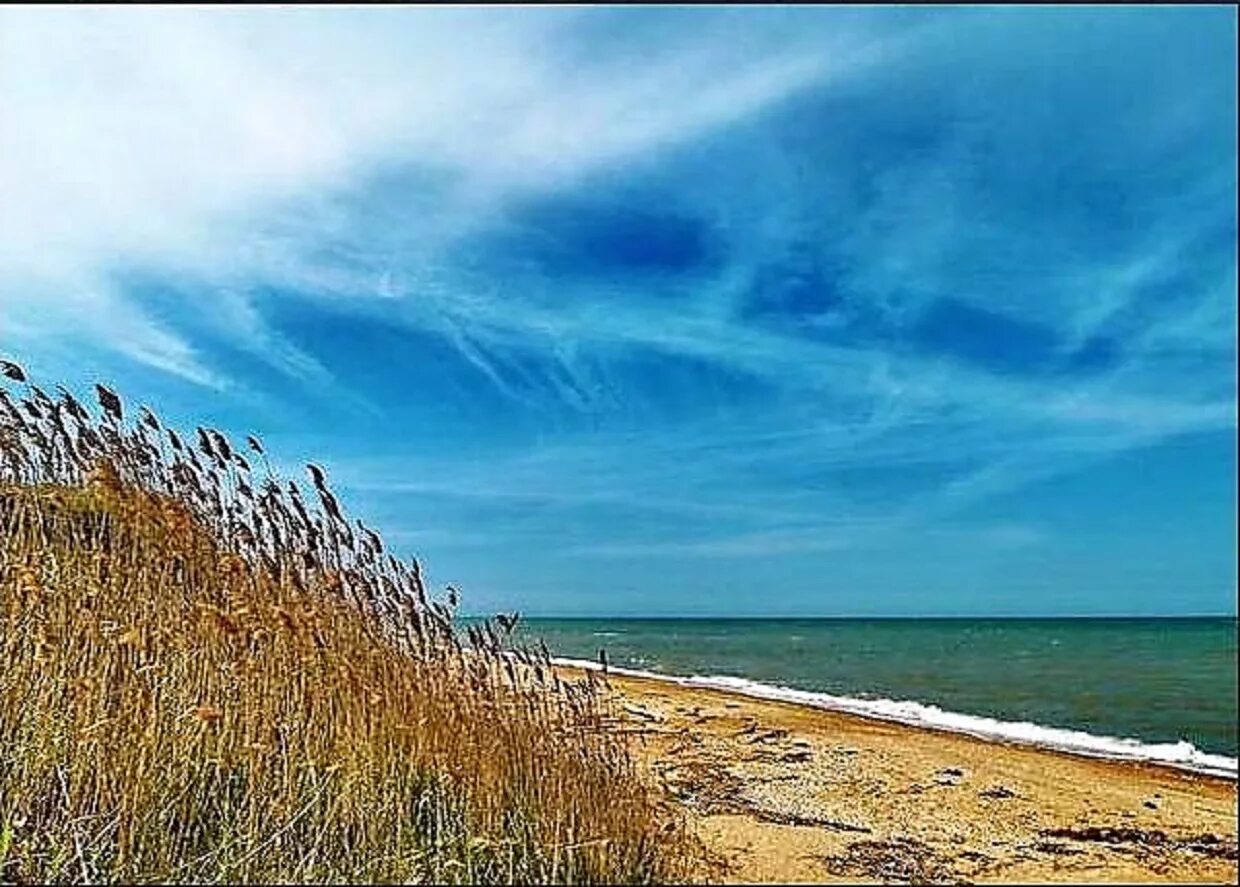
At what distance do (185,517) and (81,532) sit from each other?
1.95 ft

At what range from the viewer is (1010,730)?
13375mm

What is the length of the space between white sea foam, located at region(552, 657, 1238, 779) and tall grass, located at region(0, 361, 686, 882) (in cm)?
467

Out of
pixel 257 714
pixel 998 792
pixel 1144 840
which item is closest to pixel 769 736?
pixel 998 792

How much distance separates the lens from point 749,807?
5.42 metres

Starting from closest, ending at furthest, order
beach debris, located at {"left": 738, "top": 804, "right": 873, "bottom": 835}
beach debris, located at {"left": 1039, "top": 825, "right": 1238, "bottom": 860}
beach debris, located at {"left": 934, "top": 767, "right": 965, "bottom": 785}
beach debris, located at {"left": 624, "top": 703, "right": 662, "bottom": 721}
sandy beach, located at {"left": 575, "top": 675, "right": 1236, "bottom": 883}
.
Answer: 1. sandy beach, located at {"left": 575, "top": 675, "right": 1236, "bottom": 883}
2. beach debris, located at {"left": 738, "top": 804, "right": 873, "bottom": 835}
3. beach debris, located at {"left": 1039, "top": 825, "right": 1238, "bottom": 860}
4. beach debris, located at {"left": 934, "top": 767, "right": 965, "bottom": 785}
5. beach debris, located at {"left": 624, "top": 703, "right": 662, "bottom": 721}

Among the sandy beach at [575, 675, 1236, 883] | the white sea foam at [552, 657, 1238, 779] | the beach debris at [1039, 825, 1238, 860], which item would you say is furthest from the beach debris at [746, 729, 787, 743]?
the beach debris at [1039, 825, 1238, 860]

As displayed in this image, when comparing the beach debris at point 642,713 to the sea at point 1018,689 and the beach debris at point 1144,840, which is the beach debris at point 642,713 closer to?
the sea at point 1018,689

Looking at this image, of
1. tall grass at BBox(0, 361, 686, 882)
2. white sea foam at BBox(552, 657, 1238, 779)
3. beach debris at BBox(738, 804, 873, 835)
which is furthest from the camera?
white sea foam at BBox(552, 657, 1238, 779)

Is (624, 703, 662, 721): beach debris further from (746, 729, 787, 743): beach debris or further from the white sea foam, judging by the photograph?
(746, 729, 787, 743): beach debris

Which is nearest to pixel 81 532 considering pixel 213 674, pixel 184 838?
pixel 213 674

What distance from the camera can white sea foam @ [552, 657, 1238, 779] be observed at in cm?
1113

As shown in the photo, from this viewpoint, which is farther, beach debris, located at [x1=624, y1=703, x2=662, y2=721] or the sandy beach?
beach debris, located at [x1=624, y1=703, x2=662, y2=721]

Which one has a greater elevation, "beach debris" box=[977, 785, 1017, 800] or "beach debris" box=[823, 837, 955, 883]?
"beach debris" box=[977, 785, 1017, 800]

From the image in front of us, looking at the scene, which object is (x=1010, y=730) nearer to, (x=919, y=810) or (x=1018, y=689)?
(x=1018, y=689)
